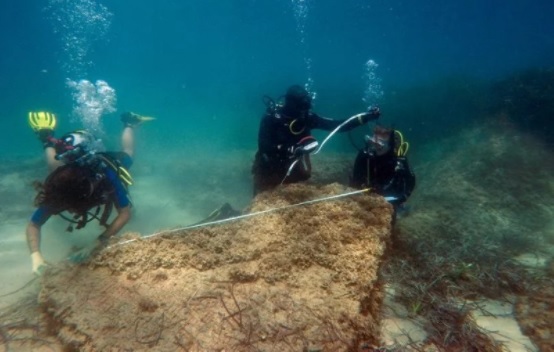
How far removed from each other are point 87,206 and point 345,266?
12.8 ft

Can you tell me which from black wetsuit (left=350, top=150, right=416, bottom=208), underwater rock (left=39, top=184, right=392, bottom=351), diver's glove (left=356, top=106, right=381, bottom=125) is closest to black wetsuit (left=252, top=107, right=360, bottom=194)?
diver's glove (left=356, top=106, right=381, bottom=125)

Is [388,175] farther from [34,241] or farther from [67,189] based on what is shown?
[34,241]

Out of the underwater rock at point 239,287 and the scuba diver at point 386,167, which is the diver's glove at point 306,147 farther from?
the underwater rock at point 239,287

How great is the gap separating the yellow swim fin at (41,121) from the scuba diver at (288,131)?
4.31 metres

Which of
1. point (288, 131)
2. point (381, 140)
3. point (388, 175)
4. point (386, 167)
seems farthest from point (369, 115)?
point (288, 131)

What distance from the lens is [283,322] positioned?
2158mm

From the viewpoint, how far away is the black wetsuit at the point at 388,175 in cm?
509

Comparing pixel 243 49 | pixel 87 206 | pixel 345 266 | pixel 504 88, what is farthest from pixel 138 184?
pixel 243 49

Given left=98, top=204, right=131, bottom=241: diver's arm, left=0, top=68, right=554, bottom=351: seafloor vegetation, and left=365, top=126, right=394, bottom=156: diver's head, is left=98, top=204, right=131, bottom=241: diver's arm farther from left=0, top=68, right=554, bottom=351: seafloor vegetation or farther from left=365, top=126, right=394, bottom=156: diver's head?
left=365, top=126, right=394, bottom=156: diver's head

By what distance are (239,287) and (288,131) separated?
357 centimetres

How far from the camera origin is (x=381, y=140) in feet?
16.5

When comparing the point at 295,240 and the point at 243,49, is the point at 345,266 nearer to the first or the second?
the point at 295,240

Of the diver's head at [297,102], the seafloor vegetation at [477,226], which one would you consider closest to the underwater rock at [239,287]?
the seafloor vegetation at [477,226]

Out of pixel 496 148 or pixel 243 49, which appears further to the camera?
pixel 243 49
